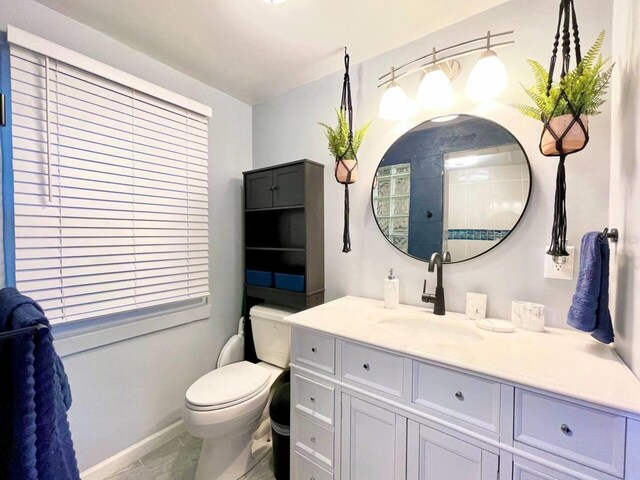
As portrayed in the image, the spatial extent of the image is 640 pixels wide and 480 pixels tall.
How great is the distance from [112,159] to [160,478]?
1733 mm

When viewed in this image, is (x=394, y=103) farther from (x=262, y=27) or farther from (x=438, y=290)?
(x=438, y=290)

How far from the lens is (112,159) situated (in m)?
1.47

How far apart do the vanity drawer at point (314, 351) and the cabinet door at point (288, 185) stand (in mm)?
845

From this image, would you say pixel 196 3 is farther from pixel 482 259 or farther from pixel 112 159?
pixel 482 259

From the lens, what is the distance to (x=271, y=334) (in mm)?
1865

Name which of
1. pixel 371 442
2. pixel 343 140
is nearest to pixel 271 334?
pixel 371 442

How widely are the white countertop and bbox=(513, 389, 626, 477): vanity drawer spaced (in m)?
0.05

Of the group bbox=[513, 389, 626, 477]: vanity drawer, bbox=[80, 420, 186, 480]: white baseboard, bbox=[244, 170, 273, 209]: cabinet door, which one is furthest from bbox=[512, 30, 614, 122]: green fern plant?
bbox=[80, 420, 186, 480]: white baseboard

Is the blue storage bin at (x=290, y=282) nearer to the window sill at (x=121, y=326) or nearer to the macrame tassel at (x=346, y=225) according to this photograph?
the macrame tassel at (x=346, y=225)

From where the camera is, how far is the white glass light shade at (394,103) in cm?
147

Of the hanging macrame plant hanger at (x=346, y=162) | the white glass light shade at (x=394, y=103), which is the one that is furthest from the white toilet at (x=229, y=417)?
the white glass light shade at (x=394, y=103)

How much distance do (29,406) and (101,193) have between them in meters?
1.21

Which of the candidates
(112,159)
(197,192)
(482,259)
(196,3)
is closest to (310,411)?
(482,259)

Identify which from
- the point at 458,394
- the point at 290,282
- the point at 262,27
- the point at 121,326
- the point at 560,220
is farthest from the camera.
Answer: the point at 290,282
